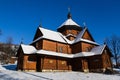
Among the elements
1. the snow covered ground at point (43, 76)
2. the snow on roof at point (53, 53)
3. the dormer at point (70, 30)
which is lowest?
the snow covered ground at point (43, 76)

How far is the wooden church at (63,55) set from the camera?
2658 centimetres

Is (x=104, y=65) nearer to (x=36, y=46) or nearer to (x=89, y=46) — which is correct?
(x=89, y=46)

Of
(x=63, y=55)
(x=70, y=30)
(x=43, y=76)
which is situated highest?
(x=70, y=30)

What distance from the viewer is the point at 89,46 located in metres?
31.9

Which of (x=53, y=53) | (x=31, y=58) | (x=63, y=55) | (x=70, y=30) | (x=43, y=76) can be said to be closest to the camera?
(x=43, y=76)

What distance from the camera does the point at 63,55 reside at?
1161 inches

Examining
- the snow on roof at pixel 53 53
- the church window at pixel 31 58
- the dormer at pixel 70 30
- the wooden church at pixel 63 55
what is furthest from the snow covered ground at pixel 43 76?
the dormer at pixel 70 30

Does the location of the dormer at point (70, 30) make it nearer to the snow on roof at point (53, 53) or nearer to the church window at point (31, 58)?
the snow on roof at point (53, 53)

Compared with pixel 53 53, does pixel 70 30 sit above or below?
above

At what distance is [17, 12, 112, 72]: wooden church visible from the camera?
87.2ft

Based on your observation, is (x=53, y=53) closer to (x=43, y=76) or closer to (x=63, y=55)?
(x=63, y=55)

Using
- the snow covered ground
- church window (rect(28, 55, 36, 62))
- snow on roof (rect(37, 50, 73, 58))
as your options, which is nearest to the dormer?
snow on roof (rect(37, 50, 73, 58))

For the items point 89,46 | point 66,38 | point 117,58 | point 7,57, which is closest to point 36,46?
point 66,38

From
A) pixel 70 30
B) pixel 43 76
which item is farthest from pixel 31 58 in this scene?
pixel 70 30
